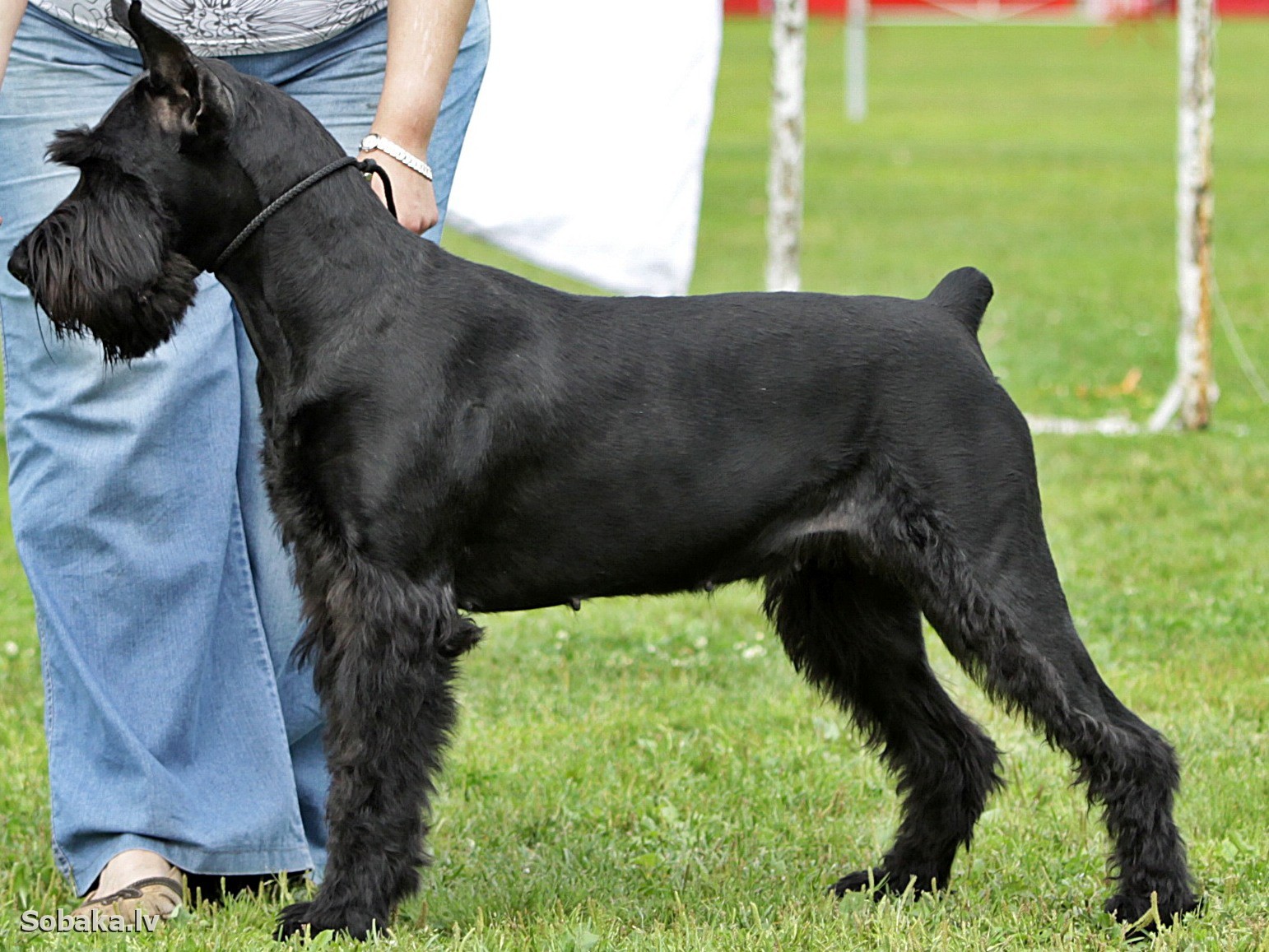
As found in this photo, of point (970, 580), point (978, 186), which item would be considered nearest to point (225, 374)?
point (970, 580)

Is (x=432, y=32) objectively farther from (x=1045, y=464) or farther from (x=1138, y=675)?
(x=1045, y=464)

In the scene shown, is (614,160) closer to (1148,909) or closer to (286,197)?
(286,197)

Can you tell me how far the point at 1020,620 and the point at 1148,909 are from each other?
0.69 m

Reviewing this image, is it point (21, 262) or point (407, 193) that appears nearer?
point (21, 262)

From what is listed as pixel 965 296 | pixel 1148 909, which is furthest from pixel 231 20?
pixel 1148 909

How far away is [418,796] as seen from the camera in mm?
3520

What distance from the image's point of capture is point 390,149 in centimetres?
371

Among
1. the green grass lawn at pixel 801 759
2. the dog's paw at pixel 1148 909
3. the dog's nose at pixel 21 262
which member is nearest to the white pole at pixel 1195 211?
the green grass lawn at pixel 801 759

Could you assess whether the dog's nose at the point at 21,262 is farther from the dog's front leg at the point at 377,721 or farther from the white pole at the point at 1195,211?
the white pole at the point at 1195,211

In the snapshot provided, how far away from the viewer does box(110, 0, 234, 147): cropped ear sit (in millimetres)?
3225

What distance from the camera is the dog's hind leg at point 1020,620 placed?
11.8 feet

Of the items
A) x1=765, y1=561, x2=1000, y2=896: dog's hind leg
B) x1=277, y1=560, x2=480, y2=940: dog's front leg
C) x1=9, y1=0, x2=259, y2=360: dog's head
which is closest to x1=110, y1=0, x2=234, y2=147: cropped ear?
x1=9, y1=0, x2=259, y2=360: dog's head

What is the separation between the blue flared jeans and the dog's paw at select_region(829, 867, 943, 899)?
4.26ft

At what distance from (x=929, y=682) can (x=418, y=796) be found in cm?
130
